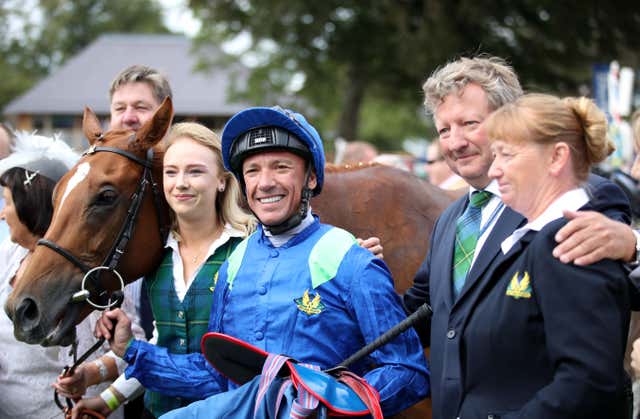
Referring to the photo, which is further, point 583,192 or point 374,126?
point 374,126

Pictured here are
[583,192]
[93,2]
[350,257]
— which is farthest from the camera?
[93,2]

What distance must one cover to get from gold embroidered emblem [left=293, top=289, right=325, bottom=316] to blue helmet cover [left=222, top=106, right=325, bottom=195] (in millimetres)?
547

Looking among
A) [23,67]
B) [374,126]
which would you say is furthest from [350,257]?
[23,67]

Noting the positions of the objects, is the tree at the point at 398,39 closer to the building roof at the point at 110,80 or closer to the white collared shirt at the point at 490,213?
the white collared shirt at the point at 490,213

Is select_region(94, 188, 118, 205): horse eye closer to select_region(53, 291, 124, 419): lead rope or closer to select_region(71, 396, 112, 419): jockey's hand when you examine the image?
select_region(53, 291, 124, 419): lead rope

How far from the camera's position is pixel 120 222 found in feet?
11.5

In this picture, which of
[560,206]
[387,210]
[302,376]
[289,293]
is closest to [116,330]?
[289,293]

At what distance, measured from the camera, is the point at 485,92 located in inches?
117

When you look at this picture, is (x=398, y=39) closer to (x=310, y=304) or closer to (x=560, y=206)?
(x=310, y=304)

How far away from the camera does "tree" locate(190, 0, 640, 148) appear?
16.5m

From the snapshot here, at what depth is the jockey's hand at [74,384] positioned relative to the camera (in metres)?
3.34

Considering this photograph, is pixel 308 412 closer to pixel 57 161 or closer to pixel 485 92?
pixel 485 92

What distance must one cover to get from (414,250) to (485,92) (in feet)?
4.14

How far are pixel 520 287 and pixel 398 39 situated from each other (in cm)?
1625
